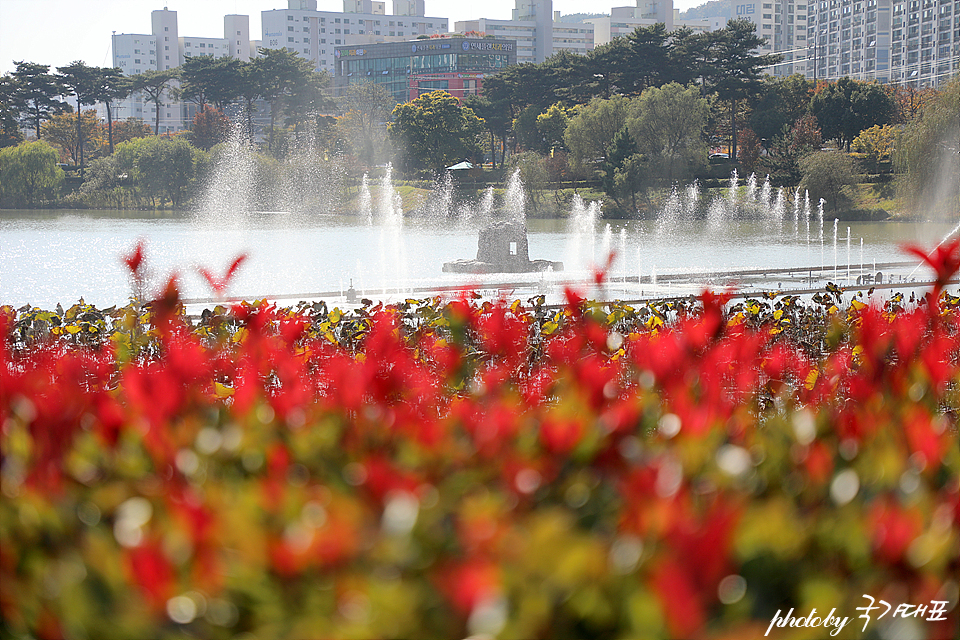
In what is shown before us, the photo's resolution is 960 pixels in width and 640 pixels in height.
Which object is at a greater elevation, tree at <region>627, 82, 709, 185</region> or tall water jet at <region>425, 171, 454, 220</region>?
tree at <region>627, 82, 709, 185</region>

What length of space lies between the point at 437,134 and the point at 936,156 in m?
28.3

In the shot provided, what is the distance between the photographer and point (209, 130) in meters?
58.2

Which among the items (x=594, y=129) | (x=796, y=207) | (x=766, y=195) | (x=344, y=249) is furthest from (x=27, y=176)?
(x=796, y=207)

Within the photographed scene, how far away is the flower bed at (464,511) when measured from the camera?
4.40ft

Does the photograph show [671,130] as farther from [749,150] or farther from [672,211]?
[749,150]

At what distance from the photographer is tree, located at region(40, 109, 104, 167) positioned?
198ft

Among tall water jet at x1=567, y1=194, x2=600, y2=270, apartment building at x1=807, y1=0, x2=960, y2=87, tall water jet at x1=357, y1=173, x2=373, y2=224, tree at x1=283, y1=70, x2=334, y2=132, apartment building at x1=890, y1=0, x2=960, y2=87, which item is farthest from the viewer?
apartment building at x1=807, y1=0, x2=960, y2=87

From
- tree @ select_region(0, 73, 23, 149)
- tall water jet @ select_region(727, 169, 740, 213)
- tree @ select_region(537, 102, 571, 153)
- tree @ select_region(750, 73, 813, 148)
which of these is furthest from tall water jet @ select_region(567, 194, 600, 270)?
tree @ select_region(0, 73, 23, 149)

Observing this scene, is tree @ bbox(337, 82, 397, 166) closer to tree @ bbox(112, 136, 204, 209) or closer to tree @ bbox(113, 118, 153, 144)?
tree @ bbox(112, 136, 204, 209)

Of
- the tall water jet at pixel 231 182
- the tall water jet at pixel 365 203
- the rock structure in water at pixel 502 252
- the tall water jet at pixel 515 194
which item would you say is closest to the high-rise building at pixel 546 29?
the tall water jet at pixel 231 182

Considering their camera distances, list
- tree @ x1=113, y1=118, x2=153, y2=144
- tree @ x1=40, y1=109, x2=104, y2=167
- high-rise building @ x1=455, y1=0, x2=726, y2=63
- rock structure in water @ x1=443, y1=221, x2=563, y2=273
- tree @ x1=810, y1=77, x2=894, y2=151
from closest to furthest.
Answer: rock structure in water @ x1=443, y1=221, x2=563, y2=273 < tree @ x1=810, y1=77, x2=894, y2=151 < tree @ x1=40, y1=109, x2=104, y2=167 < tree @ x1=113, y1=118, x2=153, y2=144 < high-rise building @ x1=455, y1=0, x2=726, y2=63

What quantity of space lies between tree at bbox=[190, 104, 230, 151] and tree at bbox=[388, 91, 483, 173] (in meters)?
10.4

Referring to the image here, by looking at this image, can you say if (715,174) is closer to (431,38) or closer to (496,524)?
(496,524)

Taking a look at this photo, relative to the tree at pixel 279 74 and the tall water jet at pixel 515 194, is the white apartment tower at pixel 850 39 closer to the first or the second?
the tree at pixel 279 74
